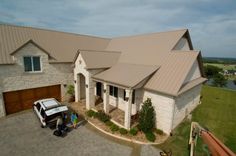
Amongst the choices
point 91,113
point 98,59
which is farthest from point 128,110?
point 98,59

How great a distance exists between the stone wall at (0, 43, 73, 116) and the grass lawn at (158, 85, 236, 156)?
47.1 feet

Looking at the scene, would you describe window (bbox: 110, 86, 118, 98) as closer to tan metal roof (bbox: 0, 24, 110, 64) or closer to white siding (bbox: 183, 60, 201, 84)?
tan metal roof (bbox: 0, 24, 110, 64)

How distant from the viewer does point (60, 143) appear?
34.6ft

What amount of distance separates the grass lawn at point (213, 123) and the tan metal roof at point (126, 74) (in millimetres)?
5757

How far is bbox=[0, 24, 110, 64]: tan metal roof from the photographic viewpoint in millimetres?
15000

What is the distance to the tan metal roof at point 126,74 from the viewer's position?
12664 millimetres

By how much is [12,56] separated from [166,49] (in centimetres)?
1702

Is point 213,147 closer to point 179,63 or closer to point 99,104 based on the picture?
point 179,63

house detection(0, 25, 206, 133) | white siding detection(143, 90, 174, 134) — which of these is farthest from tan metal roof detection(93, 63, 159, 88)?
white siding detection(143, 90, 174, 134)

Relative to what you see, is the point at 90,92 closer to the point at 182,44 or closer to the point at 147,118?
the point at 147,118

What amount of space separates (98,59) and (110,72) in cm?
254

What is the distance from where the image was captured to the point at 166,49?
16109 millimetres

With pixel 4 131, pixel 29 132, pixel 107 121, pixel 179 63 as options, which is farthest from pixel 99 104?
pixel 179 63

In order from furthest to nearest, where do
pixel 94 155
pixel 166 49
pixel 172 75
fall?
pixel 166 49
pixel 172 75
pixel 94 155
